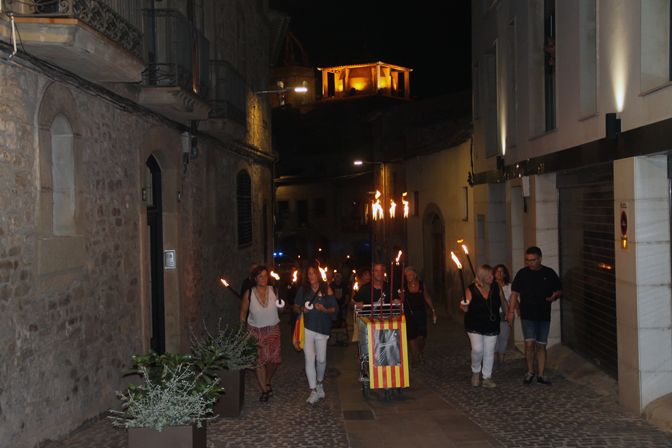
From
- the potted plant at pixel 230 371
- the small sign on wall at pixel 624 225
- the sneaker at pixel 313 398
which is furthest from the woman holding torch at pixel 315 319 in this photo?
the small sign on wall at pixel 624 225

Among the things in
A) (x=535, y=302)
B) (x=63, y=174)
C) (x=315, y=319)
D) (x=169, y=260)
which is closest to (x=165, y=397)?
(x=63, y=174)

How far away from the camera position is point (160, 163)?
41.8 feet

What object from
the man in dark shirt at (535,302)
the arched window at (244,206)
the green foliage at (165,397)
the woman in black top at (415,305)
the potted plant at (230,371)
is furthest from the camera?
the arched window at (244,206)

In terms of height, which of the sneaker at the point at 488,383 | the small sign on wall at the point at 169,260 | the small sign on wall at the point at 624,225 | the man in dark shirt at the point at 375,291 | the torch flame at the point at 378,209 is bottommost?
the sneaker at the point at 488,383

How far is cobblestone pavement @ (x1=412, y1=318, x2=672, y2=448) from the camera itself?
781cm

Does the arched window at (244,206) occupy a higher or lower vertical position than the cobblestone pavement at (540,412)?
higher

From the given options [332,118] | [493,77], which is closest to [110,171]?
[493,77]

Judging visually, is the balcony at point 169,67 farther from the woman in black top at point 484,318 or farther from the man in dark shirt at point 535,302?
the man in dark shirt at point 535,302

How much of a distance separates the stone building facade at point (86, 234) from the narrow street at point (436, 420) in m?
0.80

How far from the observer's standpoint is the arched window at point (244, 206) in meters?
18.9

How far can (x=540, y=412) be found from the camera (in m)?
9.09

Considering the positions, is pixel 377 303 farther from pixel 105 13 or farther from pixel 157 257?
pixel 105 13

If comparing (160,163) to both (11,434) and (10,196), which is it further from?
(11,434)

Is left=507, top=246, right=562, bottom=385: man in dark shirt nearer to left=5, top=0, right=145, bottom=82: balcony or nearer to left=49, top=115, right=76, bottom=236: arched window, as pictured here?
left=5, top=0, right=145, bottom=82: balcony
